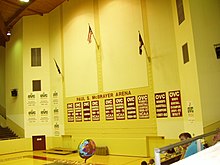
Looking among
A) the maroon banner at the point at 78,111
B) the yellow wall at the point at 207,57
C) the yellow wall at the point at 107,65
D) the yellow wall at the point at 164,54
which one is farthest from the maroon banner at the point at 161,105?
the maroon banner at the point at 78,111

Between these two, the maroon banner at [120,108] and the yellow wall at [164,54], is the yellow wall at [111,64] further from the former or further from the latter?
the maroon banner at [120,108]

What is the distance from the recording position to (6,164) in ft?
28.2

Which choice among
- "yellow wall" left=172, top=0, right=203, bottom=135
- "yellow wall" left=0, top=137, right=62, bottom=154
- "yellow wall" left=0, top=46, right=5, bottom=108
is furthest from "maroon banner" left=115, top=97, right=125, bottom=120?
"yellow wall" left=0, top=46, right=5, bottom=108

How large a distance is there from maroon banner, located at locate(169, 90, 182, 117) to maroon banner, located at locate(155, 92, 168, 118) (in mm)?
240

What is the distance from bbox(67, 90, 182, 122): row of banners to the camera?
7.62 metres

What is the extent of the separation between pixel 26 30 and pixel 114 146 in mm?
7804

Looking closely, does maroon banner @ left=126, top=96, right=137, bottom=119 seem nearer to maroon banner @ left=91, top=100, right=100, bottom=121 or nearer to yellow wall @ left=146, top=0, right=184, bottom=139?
yellow wall @ left=146, top=0, right=184, bottom=139

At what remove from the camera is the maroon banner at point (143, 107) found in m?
8.35

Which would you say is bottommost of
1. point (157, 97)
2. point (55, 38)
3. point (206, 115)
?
point (206, 115)

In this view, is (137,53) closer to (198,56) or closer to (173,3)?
(173,3)

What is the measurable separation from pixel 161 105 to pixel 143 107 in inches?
29.5

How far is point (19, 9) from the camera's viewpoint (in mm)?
11633

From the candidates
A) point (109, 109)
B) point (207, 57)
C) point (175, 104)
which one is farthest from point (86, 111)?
point (207, 57)

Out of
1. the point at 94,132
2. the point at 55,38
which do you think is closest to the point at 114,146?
the point at 94,132
